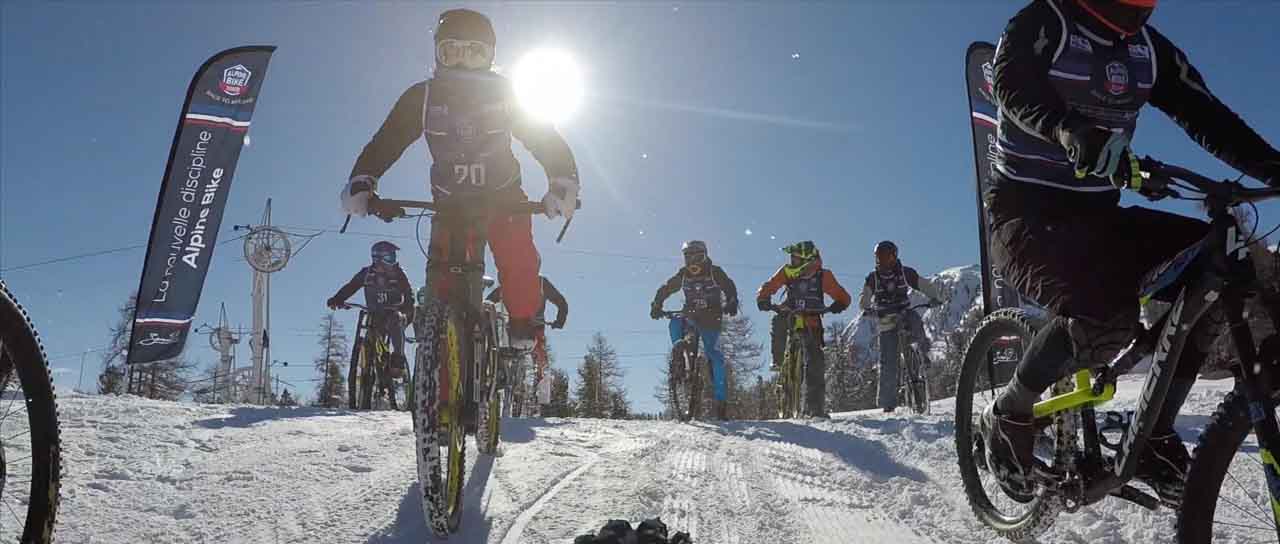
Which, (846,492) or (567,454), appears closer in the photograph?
(846,492)

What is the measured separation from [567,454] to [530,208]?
1863 mm

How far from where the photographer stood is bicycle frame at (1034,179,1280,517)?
1.78 metres

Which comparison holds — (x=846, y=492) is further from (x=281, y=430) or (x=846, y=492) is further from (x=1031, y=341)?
(x=281, y=430)

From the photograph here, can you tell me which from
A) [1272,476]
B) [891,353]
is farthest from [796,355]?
[1272,476]

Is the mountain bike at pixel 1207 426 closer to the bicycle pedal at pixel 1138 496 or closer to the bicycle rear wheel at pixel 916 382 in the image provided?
the bicycle pedal at pixel 1138 496

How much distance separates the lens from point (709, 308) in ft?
35.4

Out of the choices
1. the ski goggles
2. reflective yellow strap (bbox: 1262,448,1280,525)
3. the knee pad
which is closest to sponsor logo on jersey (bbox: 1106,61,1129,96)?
the knee pad

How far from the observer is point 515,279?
4.00m

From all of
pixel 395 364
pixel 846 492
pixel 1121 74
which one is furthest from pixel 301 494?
pixel 395 364

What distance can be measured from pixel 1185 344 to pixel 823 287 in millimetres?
8900

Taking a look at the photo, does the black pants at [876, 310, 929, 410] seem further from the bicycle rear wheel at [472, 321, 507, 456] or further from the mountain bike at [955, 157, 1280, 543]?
the mountain bike at [955, 157, 1280, 543]

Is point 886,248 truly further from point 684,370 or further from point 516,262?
point 516,262

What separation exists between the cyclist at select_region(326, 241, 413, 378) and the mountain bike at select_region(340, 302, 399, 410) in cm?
9

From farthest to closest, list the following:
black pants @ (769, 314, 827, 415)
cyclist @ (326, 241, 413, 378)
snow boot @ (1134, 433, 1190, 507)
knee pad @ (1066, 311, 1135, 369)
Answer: cyclist @ (326, 241, 413, 378)
black pants @ (769, 314, 827, 415)
knee pad @ (1066, 311, 1135, 369)
snow boot @ (1134, 433, 1190, 507)
